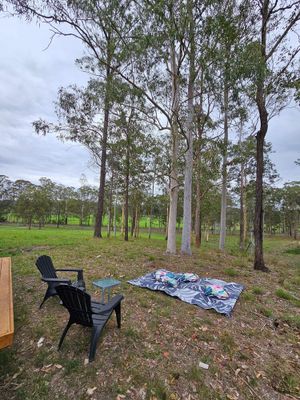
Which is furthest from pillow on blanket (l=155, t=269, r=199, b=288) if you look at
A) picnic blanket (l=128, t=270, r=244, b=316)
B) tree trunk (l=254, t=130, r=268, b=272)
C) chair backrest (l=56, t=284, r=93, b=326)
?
tree trunk (l=254, t=130, r=268, b=272)

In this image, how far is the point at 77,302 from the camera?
2.36m

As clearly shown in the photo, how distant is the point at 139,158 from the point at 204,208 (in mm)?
10149

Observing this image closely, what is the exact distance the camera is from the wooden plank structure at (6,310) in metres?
1.77

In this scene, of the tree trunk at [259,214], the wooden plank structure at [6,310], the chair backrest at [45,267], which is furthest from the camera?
the tree trunk at [259,214]

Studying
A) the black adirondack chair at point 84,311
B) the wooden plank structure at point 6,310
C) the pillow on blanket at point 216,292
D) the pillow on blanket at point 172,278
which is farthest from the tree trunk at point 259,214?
the wooden plank structure at point 6,310

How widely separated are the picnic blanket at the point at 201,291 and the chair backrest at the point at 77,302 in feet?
6.43

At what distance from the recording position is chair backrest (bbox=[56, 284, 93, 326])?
2285 mm

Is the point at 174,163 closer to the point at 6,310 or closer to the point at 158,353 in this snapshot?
the point at 158,353

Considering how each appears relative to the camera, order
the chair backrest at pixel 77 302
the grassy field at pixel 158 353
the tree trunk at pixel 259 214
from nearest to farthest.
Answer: the grassy field at pixel 158 353
the chair backrest at pixel 77 302
the tree trunk at pixel 259 214

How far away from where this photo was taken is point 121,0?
5398mm

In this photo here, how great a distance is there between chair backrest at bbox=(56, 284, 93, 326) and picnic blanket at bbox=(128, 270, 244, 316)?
196 cm

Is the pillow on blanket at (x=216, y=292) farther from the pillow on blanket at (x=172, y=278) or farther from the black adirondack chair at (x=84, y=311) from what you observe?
the black adirondack chair at (x=84, y=311)

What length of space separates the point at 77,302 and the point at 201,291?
8.49 ft

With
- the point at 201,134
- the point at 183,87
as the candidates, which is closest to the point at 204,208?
the point at 201,134
